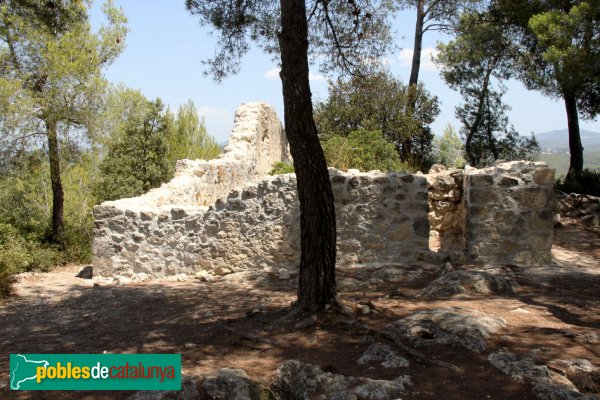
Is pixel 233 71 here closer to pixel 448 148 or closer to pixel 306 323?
pixel 306 323

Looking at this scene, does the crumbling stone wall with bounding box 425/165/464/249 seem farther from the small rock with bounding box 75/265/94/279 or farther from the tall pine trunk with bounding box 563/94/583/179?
the tall pine trunk with bounding box 563/94/583/179

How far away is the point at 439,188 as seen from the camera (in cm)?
937

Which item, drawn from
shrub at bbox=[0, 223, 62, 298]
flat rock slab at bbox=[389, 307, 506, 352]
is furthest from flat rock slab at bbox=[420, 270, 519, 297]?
shrub at bbox=[0, 223, 62, 298]

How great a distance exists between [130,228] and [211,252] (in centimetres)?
121

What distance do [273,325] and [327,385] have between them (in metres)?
1.40

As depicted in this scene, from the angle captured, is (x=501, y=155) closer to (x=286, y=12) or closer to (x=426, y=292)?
(x=426, y=292)

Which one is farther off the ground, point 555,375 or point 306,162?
point 306,162

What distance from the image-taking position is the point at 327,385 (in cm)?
371

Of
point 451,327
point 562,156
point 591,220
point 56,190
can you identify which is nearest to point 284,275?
point 451,327

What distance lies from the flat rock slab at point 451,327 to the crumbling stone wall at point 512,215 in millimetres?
2543

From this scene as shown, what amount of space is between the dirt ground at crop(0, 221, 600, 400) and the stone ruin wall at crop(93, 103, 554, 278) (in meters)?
0.34

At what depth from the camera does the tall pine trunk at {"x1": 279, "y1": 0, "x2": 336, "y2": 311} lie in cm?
502

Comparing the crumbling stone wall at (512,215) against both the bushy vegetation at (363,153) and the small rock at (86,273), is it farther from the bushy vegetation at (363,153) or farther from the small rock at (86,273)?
the small rock at (86,273)

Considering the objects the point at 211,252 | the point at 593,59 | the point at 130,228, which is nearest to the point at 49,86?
the point at 130,228
